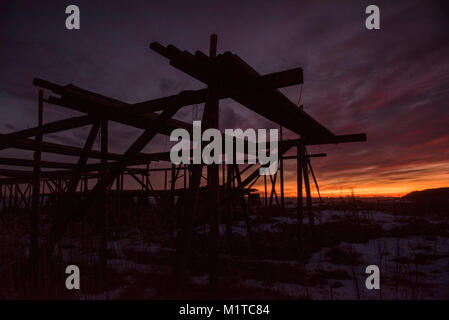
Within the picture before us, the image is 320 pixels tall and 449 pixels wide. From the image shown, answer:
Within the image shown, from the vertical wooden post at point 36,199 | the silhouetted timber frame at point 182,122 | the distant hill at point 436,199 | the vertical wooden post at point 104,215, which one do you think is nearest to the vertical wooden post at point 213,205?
the silhouetted timber frame at point 182,122

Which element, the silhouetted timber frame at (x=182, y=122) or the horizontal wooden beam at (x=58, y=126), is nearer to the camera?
the silhouetted timber frame at (x=182, y=122)

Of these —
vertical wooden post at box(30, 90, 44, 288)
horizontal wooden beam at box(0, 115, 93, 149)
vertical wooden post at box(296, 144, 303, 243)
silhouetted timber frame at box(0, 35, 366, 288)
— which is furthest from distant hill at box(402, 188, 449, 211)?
vertical wooden post at box(30, 90, 44, 288)

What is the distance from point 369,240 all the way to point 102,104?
387 inches

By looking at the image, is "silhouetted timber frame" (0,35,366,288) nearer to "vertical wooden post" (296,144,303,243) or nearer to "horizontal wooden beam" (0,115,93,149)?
"horizontal wooden beam" (0,115,93,149)

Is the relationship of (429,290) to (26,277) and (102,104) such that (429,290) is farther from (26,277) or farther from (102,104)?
(26,277)

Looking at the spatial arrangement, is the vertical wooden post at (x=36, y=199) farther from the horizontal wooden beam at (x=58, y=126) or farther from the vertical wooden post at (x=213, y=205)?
the vertical wooden post at (x=213, y=205)

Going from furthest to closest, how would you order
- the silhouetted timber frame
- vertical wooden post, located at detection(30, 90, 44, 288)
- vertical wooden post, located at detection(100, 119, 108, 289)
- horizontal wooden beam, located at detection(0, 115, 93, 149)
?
1. vertical wooden post, located at detection(30, 90, 44, 288)
2. horizontal wooden beam, located at detection(0, 115, 93, 149)
3. vertical wooden post, located at detection(100, 119, 108, 289)
4. the silhouetted timber frame

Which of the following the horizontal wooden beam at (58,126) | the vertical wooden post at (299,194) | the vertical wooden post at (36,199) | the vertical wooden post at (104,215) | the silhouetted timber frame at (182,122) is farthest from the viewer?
the vertical wooden post at (299,194)

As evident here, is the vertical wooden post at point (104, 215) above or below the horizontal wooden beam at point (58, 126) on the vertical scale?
below

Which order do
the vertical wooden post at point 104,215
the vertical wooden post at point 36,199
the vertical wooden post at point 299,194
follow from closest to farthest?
the vertical wooden post at point 104,215 → the vertical wooden post at point 36,199 → the vertical wooden post at point 299,194

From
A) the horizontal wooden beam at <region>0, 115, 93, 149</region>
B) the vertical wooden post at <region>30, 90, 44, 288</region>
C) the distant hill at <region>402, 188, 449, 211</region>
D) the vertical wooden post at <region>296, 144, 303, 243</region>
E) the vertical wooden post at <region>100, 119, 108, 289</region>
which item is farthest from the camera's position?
the distant hill at <region>402, 188, 449, 211</region>

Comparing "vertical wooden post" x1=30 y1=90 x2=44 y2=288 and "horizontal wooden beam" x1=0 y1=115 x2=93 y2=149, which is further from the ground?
"horizontal wooden beam" x1=0 y1=115 x2=93 y2=149
